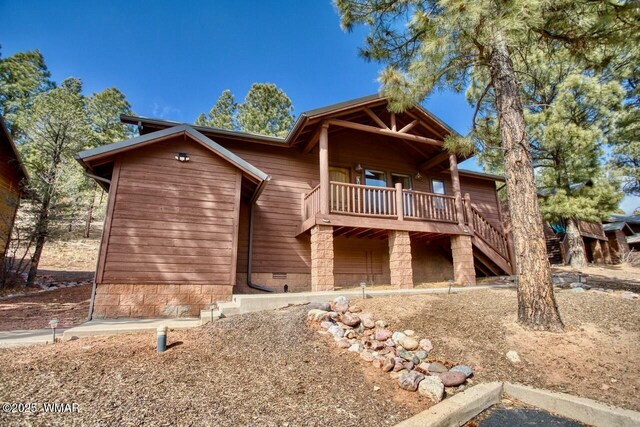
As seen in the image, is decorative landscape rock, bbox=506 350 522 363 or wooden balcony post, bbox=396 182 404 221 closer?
decorative landscape rock, bbox=506 350 522 363

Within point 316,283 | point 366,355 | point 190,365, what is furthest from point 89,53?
point 366,355

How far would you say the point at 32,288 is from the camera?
36.6 feet

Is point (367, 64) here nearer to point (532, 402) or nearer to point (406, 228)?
point (406, 228)

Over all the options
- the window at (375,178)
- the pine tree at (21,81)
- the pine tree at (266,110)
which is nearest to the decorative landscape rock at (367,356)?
the window at (375,178)

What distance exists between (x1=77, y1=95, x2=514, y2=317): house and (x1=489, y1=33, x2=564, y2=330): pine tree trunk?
388 centimetres

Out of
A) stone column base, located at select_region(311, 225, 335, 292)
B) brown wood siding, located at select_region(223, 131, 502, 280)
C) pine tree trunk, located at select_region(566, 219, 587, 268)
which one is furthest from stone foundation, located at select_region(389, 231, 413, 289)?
pine tree trunk, located at select_region(566, 219, 587, 268)

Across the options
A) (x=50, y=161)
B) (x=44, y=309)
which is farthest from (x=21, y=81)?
(x=44, y=309)

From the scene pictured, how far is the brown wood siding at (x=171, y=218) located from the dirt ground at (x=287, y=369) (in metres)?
2.09

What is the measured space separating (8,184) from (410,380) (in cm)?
1720

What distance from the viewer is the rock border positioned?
255 centimetres

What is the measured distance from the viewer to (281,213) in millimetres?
9422

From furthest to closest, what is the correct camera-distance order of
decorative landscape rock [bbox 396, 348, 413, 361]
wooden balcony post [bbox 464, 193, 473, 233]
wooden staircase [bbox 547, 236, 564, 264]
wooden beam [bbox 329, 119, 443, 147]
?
wooden staircase [bbox 547, 236, 564, 264]
wooden balcony post [bbox 464, 193, 473, 233]
wooden beam [bbox 329, 119, 443, 147]
decorative landscape rock [bbox 396, 348, 413, 361]

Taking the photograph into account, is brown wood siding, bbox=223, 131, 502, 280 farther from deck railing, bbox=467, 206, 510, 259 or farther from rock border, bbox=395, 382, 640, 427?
rock border, bbox=395, 382, 640, 427

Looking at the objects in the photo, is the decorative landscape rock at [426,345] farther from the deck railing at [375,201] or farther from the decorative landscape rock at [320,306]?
the deck railing at [375,201]
